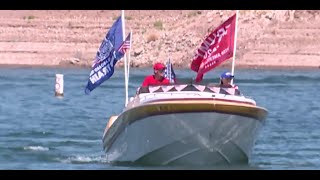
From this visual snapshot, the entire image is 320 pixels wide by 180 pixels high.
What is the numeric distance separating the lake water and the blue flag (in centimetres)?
140

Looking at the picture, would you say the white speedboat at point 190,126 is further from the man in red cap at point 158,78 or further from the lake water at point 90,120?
the lake water at point 90,120

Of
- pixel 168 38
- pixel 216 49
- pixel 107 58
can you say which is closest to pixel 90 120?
pixel 107 58

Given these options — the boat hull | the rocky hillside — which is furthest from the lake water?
the rocky hillside

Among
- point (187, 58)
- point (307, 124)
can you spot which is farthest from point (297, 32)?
point (307, 124)

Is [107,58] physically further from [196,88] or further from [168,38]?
[168,38]

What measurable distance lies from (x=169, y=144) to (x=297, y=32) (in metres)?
51.7

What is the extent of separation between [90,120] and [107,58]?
11792 millimetres

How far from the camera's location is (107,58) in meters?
23.8

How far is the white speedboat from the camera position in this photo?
2120 centimetres

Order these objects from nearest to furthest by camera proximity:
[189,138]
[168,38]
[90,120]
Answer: [189,138] < [90,120] < [168,38]

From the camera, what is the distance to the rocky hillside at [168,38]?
71.2 meters

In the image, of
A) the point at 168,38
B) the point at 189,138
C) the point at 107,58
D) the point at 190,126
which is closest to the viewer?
the point at 190,126

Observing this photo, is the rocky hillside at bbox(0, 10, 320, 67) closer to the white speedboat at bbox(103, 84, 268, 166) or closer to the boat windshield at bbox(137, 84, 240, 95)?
the white speedboat at bbox(103, 84, 268, 166)

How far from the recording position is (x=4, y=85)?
174 ft
